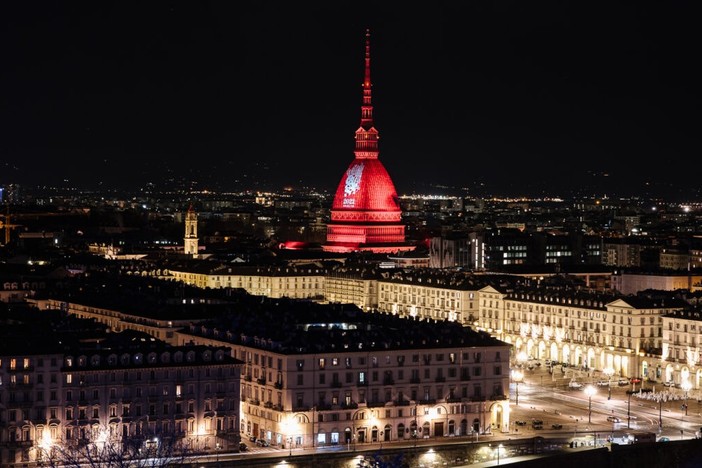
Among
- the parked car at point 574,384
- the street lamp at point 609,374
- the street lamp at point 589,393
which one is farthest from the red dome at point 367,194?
the street lamp at point 589,393

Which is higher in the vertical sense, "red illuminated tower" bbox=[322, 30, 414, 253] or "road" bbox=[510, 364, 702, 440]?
"red illuminated tower" bbox=[322, 30, 414, 253]

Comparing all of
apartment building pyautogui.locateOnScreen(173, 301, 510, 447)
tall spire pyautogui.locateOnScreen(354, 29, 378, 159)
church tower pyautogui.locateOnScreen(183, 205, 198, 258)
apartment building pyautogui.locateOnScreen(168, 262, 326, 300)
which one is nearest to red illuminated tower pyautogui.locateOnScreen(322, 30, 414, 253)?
tall spire pyautogui.locateOnScreen(354, 29, 378, 159)

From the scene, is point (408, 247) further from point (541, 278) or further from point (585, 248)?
point (541, 278)

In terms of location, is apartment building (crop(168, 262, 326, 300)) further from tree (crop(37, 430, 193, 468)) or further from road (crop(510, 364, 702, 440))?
tree (crop(37, 430, 193, 468))

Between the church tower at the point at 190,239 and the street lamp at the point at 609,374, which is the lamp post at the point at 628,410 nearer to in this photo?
the street lamp at the point at 609,374

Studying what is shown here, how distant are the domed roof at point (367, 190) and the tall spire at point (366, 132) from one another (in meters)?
0.74

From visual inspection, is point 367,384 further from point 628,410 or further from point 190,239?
point 190,239

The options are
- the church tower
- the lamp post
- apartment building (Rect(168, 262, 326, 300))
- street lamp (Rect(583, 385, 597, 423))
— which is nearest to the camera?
the lamp post

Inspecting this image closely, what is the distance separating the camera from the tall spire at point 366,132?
152 m

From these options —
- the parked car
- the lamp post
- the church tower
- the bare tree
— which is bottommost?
the bare tree

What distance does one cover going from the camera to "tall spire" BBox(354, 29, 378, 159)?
15150 cm

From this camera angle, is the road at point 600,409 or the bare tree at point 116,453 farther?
the road at point 600,409

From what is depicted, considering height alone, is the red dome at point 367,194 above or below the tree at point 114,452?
above

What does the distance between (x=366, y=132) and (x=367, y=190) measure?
4.63 meters
